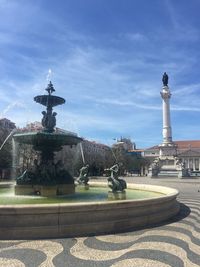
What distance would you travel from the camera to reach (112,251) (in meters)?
7.44

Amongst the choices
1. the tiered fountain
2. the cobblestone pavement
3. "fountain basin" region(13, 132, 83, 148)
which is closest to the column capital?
the tiered fountain

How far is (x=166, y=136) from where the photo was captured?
8188 cm

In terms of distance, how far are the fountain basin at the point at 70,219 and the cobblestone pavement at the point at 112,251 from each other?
0.98 feet

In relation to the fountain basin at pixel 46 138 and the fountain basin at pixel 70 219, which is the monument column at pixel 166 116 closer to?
the fountain basin at pixel 46 138

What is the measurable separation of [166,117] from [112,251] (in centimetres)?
7807

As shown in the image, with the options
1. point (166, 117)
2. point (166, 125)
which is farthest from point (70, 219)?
point (166, 117)

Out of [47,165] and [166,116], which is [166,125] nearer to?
[166,116]

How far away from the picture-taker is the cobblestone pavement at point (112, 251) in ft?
21.9

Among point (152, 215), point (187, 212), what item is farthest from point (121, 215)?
point (187, 212)

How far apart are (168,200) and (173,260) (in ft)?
15.7

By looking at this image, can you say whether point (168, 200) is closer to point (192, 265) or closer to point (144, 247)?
point (144, 247)

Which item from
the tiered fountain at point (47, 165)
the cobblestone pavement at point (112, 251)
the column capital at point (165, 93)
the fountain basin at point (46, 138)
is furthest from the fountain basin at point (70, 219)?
the column capital at point (165, 93)

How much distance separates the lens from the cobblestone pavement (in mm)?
6672

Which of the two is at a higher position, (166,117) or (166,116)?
(166,116)
